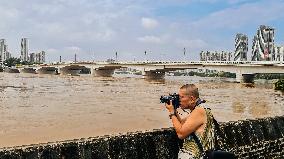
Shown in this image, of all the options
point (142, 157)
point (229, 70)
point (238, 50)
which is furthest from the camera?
point (238, 50)

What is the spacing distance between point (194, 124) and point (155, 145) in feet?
10.8

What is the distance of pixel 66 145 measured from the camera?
7.16m

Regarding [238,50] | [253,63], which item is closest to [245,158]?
[253,63]

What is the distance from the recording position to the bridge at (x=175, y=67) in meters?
67.1

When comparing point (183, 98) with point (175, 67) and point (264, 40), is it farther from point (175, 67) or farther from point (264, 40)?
point (264, 40)

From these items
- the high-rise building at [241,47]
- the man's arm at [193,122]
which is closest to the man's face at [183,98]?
the man's arm at [193,122]

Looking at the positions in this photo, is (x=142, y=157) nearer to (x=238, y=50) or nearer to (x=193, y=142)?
(x=193, y=142)

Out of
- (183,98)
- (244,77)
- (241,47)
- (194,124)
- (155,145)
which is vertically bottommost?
(155,145)

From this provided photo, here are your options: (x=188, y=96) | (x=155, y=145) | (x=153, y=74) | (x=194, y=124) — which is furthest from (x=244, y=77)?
(x=194, y=124)

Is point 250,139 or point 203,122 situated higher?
point 203,122

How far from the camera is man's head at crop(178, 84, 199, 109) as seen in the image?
5270 mm

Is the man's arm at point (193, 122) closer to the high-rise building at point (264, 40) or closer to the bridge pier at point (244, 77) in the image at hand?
the bridge pier at point (244, 77)

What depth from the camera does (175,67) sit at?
274 feet

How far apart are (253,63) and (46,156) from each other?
6579 centimetres
